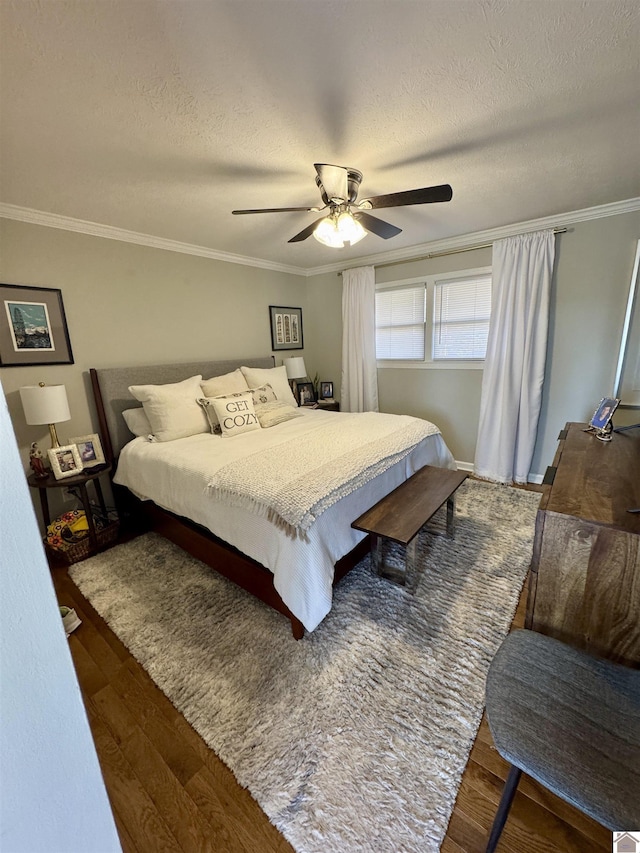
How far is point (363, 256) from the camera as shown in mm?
3803

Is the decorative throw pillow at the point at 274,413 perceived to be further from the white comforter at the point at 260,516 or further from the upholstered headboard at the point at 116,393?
the upholstered headboard at the point at 116,393

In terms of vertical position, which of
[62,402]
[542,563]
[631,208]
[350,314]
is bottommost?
[542,563]

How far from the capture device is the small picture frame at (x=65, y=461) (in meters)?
2.28

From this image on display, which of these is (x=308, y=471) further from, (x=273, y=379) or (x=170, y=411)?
(x=273, y=379)

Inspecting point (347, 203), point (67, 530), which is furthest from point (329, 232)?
point (67, 530)

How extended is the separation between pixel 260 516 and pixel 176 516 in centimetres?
96

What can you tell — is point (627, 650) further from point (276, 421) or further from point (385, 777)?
point (276, 421)

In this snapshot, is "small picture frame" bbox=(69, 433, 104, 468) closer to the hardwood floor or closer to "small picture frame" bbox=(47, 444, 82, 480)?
"small picture frame" bbox=(47, 444, 82, 480)

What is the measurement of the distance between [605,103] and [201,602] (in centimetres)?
311

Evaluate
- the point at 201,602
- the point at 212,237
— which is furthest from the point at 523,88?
the point at 201,602

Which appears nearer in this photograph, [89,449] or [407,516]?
[407,516]

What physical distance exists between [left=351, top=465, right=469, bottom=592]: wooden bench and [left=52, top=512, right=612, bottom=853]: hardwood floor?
0.74m

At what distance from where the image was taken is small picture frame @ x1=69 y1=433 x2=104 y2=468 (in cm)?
251

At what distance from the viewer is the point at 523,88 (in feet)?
4.46
